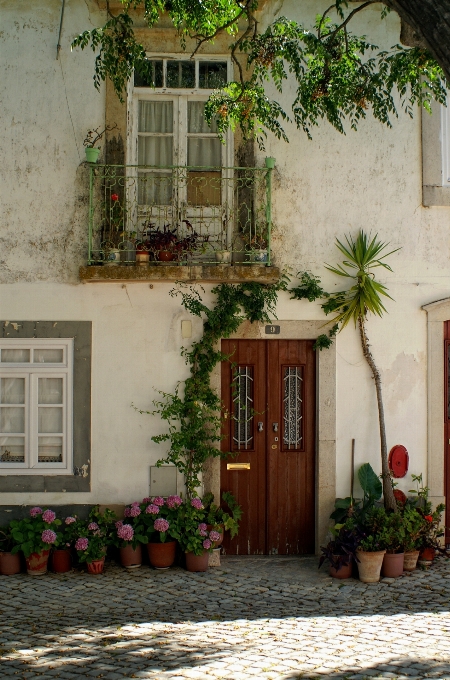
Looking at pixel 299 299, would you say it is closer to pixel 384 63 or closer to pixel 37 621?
pixel 384 63

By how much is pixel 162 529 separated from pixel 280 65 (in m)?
4.62

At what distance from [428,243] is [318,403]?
208 cm

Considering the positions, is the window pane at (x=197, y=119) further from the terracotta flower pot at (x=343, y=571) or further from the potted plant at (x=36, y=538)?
the terracotta flower pot at (x=343, y=571)

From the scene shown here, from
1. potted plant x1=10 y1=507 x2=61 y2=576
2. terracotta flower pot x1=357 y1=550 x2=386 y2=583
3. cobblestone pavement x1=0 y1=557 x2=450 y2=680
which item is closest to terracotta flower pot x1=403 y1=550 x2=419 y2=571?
cobblestone pavement x1=0 y1=557 x2=450 y2=680

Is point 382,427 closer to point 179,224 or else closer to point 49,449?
point 179,224

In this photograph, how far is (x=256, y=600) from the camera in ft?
22.5

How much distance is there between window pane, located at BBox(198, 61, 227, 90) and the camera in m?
8.49

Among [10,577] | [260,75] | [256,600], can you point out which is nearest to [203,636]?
[256,600]

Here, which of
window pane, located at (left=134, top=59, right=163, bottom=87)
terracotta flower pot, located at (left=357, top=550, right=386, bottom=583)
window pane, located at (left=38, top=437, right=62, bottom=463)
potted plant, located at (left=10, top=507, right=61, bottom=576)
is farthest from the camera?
window pane, located at (left=134, top=59, right=163, bottom=87)

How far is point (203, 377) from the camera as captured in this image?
8125 millimetres

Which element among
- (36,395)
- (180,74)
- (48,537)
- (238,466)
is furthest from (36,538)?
(180,74)

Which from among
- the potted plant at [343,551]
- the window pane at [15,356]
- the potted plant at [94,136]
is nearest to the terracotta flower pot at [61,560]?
the window pane at [15,356]

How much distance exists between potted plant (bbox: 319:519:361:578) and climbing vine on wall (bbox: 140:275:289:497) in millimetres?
1448

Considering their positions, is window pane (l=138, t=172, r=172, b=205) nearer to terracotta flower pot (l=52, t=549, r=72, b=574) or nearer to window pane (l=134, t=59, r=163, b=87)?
window pane (l=134, t=59, r=163, b=87)
